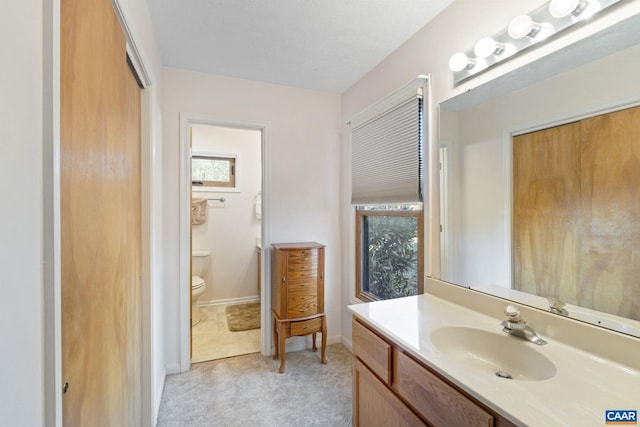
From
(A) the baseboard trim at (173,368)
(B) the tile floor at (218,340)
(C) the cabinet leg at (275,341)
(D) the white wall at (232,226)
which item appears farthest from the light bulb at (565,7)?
(D) the white wall at (232,226)

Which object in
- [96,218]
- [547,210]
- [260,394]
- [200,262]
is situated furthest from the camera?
[200,262]

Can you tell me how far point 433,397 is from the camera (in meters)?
0.93

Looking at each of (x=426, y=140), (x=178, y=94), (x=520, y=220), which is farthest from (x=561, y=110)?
(x=178, y=94)

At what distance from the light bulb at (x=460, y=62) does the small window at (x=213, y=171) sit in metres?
2.99

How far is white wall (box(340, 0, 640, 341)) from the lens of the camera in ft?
3.91

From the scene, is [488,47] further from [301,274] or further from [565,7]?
[301,274]


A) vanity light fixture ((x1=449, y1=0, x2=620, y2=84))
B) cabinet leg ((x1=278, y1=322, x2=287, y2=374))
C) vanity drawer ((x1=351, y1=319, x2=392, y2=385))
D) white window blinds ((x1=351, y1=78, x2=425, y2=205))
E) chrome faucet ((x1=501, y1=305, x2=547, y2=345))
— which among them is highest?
vanity light fixture ((x1=449, y1=0, x2=620, y2=84))

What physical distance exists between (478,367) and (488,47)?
55.4 inches

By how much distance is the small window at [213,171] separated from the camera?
366 cm

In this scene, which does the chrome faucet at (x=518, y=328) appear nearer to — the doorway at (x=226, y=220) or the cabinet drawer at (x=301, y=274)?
the cabinet drawer at (x=301, y=274)

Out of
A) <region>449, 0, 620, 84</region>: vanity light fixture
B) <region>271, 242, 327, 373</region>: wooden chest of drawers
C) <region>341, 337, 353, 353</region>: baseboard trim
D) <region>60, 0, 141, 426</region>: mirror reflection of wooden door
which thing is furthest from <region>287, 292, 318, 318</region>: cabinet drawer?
<region>449, 0, 620, 84</region>: vanity light fixture

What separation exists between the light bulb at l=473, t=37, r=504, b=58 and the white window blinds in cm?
40

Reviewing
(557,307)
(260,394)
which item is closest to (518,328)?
(557,307)

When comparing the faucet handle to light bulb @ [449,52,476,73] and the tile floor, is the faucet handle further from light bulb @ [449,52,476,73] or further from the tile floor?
the tile floor
